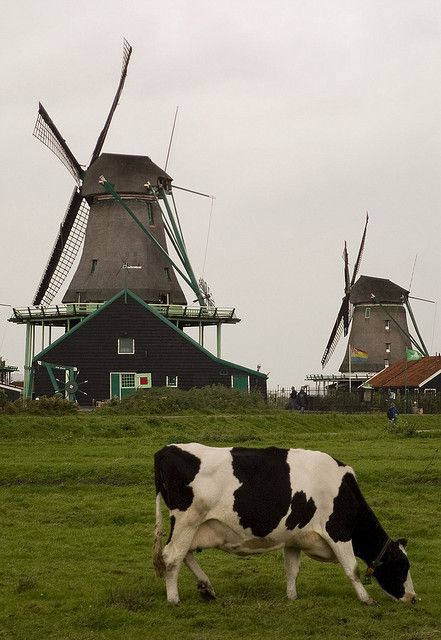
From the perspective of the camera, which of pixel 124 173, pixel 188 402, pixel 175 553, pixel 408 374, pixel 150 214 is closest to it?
pixel 175 553

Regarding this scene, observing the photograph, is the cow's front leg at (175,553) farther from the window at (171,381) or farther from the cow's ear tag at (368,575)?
the window at (171,381)

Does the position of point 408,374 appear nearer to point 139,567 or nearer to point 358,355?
point 358,355

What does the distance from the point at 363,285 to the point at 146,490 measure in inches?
2796

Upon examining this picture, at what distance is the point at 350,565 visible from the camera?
12633 mm

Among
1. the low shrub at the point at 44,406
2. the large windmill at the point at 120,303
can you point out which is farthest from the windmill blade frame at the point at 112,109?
the low shrub at the point at 44,406

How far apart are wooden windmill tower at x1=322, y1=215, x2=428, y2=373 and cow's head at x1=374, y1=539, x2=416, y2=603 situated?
78232mm

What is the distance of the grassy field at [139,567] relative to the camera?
37.9 ft

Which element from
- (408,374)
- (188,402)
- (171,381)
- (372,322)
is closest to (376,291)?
(372,322)

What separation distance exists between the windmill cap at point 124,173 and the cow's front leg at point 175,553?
52032mm

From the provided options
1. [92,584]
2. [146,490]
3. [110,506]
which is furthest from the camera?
[146,490]

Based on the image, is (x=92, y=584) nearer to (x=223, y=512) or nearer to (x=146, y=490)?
(x=223, y=512)

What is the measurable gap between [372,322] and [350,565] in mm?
79388

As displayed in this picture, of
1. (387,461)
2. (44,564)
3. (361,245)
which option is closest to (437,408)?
(361,245)

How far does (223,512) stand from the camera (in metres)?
12.5
